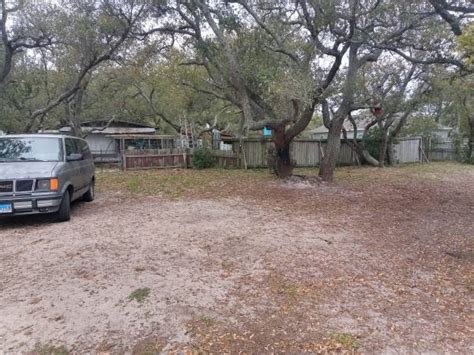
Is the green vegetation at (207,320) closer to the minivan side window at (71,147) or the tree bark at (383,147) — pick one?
the minivan side window at (71,147)

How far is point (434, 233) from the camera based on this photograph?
602 centimetres

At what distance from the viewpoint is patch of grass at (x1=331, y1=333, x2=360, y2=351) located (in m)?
2.72

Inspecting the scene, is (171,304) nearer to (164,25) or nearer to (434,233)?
(434,233)

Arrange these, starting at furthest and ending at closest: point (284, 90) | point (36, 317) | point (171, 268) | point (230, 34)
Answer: point (230, 34), point (284, 90), point (171, 268), point (36, 317)

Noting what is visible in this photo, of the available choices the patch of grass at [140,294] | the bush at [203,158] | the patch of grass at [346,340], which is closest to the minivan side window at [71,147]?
the patch of grass at [140,294]

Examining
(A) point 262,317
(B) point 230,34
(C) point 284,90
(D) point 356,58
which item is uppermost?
(B) point 230,34

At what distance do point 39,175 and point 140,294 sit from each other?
372 cm

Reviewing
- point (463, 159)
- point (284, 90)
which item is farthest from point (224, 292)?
point (463, 159)

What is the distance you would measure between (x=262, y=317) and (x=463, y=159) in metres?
23.0

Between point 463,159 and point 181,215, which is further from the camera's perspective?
point 463,159

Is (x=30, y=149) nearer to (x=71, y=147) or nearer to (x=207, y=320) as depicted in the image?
(x=71, y=147)

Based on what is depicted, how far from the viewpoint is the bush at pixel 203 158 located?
16688 millimetres

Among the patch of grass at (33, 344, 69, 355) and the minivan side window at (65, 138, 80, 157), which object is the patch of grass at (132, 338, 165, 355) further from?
the minivan side window at (65, 138, 80, 157)

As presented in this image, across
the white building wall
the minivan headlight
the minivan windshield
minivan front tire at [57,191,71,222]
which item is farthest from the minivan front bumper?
the white building wall
